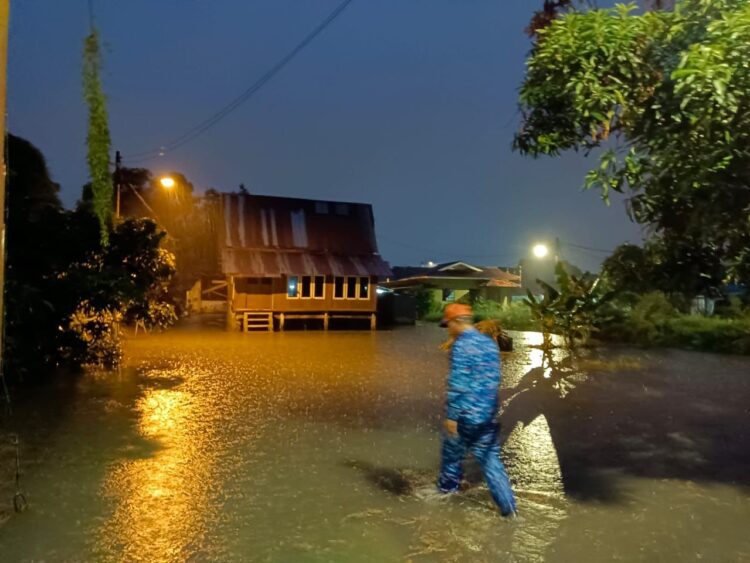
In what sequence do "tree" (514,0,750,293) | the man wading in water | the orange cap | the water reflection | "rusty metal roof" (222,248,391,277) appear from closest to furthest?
1. "tree" (514,0,750,293)
2. the water reflection
3. the man wading in water
4. the orange cap
5. "rusty metal roof" (222,248,391,277)

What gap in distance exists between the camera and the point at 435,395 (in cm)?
1134

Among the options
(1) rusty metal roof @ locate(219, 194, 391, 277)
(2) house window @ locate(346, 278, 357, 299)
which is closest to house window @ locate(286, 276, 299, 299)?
(1) rusty metal roof @ locate(219, 194, 391, 277)

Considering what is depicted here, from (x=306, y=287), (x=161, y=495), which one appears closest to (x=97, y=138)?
(x=161, y=495)

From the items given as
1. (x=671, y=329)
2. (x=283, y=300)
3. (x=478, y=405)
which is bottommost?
(x=671, y=329)

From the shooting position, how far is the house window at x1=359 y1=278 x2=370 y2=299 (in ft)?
85.5

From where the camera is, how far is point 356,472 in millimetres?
6629

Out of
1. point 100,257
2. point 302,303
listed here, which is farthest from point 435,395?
point 302,303

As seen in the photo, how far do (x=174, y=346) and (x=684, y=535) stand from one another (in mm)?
15840

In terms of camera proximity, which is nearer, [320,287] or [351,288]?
[320,287]

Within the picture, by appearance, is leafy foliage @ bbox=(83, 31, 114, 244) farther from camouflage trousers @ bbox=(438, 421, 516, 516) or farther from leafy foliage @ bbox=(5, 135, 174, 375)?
camouflage trousers @ bbox=(438, 421, 516, 516)

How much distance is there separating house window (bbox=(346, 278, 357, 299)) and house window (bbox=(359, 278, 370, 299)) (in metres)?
0.20

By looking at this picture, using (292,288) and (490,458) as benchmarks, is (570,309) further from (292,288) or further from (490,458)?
(490,458)

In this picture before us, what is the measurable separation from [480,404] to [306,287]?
20328 millimetres

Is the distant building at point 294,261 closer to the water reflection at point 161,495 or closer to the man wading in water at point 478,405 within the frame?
the water reflection at point 161,495
